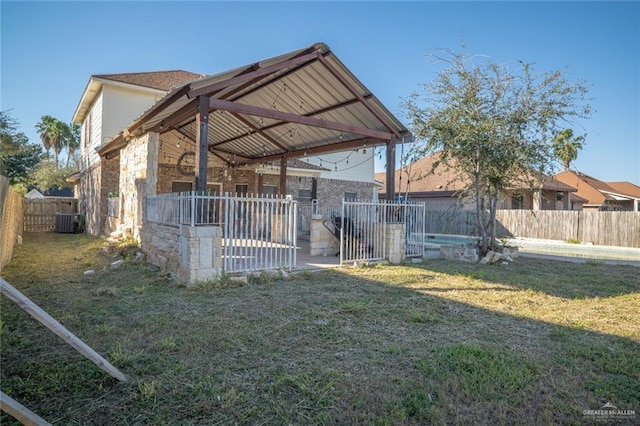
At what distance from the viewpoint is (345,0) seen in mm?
9156

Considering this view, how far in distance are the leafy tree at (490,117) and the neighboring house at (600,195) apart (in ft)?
68.1

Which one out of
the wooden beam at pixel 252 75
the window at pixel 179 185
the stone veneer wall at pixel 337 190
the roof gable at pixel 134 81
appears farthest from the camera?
the stone veneer wall at pixel 337 190

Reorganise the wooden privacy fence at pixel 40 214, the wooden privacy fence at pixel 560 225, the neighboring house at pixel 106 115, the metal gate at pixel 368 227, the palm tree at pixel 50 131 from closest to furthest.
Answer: the metal gate at pixel 368 227
the neighboring house at pixel 106 115
the wooden privacy fence at pixel 560 225
the wooden privacy fence at pixel 40 214
the palm tree at pixel 50 131

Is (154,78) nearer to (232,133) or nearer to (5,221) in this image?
(232,133)

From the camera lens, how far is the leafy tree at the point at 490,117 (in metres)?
9.63

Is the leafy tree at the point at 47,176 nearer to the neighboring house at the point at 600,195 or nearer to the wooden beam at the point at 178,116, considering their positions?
the wooden beam at the point at 178,116

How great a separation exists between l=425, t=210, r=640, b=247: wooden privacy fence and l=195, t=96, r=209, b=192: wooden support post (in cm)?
1020

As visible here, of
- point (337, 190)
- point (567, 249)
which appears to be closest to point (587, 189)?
point (567, 249)

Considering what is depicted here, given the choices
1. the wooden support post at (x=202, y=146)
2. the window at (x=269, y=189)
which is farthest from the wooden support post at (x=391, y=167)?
the window at (x=269, y=189)

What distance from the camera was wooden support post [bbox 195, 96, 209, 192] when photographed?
21.9 feet

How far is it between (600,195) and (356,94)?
95.2 feet

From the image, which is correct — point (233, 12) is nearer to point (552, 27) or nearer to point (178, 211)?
point (178, 211)

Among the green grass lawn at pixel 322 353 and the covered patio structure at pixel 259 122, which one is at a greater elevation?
the covered patio structure at pixel 259 122

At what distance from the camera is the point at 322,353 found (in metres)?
3.63
